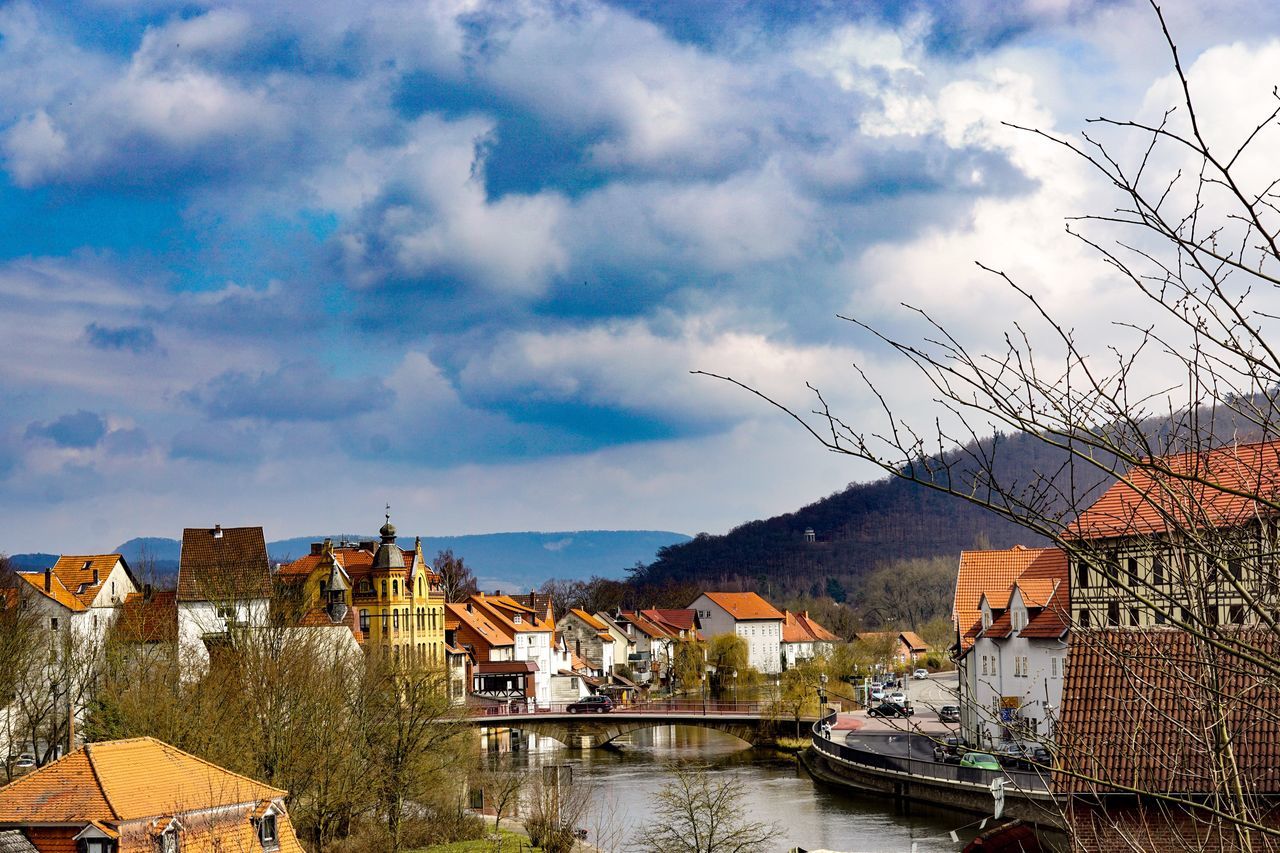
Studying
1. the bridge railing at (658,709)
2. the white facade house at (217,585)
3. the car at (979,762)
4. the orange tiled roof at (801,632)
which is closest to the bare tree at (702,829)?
the car at (979,762)

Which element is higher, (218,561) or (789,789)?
(218,561)

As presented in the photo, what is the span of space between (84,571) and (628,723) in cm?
2568

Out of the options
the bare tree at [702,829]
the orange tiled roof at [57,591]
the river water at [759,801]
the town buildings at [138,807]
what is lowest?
the river water at [759,801]

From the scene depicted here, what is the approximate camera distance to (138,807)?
26.2 meters

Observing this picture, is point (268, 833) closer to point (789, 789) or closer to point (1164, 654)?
point (789, 789)

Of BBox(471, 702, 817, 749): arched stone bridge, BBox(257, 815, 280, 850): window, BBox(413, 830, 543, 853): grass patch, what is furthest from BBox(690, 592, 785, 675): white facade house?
BBox(257, 815, 280, 850): window

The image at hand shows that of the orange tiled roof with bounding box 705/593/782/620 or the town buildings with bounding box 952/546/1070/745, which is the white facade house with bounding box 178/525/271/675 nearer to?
the town buildings with bounding box 952/546/1070/745

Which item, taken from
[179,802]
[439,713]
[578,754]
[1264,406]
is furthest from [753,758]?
[1264,406]

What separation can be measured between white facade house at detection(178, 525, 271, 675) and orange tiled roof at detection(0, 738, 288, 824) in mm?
15375

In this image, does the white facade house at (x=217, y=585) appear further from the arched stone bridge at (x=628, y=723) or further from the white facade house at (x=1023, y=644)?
the white facade house at (x=1023, y=644)

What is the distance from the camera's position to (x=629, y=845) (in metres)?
36.6

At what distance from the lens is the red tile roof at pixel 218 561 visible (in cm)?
5484

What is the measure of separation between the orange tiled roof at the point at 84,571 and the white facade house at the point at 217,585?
344 cm

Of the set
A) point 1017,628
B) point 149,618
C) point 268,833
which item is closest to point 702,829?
point 268,833
